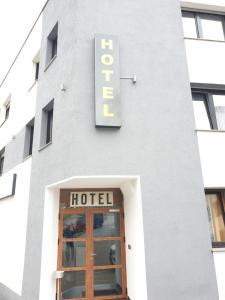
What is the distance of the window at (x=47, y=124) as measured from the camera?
8.80m

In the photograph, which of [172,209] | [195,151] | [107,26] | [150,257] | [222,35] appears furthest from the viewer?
[222,35]

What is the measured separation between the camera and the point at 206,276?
616 cm

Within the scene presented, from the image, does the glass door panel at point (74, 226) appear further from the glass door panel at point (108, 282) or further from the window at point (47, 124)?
the window at point (47, 124)

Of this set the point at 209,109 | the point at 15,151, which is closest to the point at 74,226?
the point at 15,151

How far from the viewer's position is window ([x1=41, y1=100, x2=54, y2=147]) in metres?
8.80

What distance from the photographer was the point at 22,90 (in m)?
11.9

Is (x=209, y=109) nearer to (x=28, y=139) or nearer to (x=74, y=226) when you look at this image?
(x=74, y=226)

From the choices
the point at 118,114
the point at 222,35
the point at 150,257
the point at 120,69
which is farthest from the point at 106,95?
the point at 222,35

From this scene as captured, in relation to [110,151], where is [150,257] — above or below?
below

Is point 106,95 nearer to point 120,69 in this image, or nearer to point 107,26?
point 120,69

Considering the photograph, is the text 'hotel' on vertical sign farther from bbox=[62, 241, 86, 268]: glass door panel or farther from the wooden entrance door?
bbox=[62, 241, 86, 268]: glass door panel

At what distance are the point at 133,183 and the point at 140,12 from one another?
19.2ft

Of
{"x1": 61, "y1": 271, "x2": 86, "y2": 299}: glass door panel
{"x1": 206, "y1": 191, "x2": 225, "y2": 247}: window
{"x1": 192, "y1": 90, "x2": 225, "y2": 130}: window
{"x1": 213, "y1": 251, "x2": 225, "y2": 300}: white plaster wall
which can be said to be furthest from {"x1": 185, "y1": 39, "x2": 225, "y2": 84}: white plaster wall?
{"x1": 61, "y1": 271, "x2": 86, "y2": 299}: glass door panel

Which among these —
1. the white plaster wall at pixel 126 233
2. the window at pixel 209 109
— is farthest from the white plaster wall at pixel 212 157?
the white plaster wall at pixel 126 233
